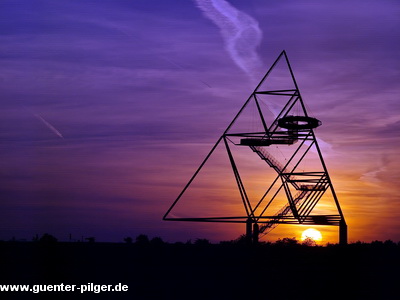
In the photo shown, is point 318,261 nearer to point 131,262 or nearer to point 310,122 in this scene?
point 310,122

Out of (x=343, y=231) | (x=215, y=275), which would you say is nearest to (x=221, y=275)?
(x=215, y=275)

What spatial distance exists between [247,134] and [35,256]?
57.3 ft

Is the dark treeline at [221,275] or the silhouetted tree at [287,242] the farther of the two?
the silhouetted tree at [287,242]

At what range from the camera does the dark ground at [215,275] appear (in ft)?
98.5

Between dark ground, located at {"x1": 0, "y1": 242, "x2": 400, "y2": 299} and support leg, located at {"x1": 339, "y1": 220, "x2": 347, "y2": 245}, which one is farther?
Answer: support leg, located at {"x1": 339, "y1": 220, "x2": 347, "y2": 245}

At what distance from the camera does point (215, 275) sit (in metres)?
35.5

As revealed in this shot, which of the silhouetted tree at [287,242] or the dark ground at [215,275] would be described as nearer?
the dark ground at [215,275]

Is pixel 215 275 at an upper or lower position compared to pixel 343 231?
lower

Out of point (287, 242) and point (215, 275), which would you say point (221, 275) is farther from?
point (287, 242)

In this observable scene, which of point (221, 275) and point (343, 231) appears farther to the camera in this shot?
point (343, 231)

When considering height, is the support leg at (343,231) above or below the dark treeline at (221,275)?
above

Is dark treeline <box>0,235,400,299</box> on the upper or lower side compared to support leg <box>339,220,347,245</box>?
lower

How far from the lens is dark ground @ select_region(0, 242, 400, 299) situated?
30.0m

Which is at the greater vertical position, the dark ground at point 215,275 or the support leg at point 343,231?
the support leg at point 343,231
